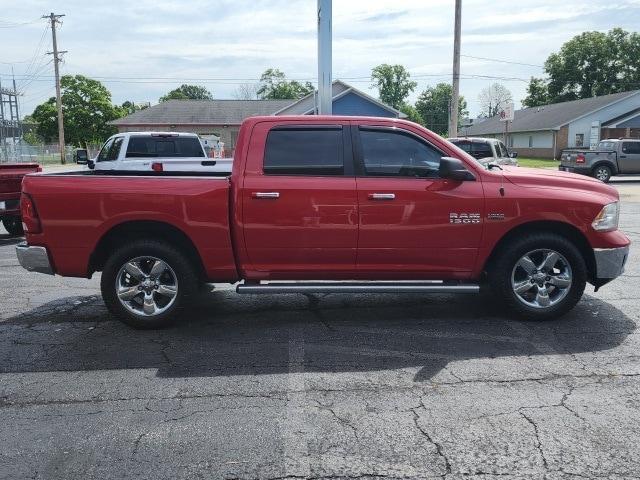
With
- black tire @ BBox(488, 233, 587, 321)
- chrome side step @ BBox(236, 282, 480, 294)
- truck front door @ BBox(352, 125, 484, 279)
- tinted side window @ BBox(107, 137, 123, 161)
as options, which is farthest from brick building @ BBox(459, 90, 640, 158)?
chrome side step @ BBox(236, 282, 480, 294)

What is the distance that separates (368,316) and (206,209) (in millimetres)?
1958

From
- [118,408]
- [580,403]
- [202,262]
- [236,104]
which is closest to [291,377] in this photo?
[118,408]

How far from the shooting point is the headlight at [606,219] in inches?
213

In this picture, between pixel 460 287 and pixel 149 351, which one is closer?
pixel 149 351

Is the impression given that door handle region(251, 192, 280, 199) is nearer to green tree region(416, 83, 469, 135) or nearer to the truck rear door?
the truck rear door

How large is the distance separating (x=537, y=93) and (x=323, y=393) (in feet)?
253

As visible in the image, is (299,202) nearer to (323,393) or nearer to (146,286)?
(146,286)

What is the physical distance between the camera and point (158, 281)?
549 centimetres

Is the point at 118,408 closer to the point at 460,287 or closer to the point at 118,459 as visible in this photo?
the point at 118,459

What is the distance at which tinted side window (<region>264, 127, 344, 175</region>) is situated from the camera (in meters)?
5.37

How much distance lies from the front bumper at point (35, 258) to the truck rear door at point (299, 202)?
186 cm

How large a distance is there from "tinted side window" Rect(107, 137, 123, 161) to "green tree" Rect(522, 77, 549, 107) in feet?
224

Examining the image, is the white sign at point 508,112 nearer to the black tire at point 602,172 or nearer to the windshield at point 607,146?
the windshield at point 607,146

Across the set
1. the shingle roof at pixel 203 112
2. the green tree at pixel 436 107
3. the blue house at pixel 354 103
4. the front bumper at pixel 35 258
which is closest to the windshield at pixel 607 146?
the blue house at pixel 354 103
